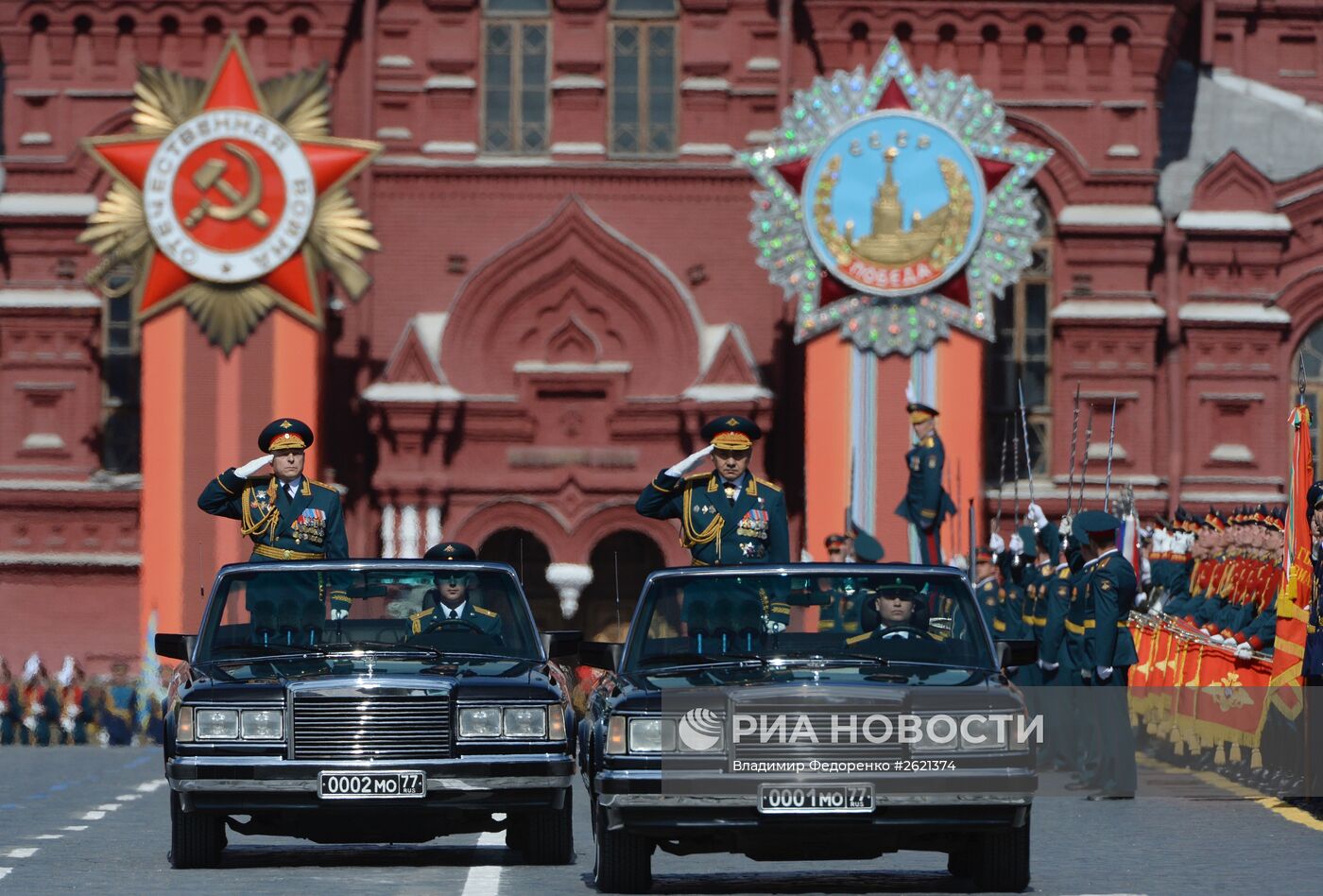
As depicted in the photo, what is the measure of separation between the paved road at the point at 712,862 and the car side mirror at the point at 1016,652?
969mm

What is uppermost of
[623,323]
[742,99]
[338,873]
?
[742,99]

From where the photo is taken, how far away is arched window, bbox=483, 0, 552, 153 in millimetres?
35312

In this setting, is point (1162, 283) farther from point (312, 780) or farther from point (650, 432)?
point (312, 780)

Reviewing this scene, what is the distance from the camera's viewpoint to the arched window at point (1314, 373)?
117ft

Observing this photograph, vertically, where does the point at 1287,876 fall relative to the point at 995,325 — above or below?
below

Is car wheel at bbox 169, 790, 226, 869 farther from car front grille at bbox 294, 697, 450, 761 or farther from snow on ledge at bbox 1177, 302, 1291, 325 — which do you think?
snow on ledge at bbox 1177, 302, 1291, 325

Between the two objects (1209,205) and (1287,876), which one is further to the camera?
(1209,205)

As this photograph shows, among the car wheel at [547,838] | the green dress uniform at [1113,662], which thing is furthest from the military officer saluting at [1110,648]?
the car wheel at [547,838]

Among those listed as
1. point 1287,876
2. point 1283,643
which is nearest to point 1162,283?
point 1283,643

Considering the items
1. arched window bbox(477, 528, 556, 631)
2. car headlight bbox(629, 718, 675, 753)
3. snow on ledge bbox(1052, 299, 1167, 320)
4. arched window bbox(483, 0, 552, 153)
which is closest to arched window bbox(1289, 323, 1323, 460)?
snow on ledge bbox(1052, 299, 1167, 320)

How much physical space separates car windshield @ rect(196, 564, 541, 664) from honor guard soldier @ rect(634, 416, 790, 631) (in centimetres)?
156

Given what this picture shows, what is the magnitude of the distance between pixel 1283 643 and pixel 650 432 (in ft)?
58.4

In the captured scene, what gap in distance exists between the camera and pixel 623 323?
35.1 metres

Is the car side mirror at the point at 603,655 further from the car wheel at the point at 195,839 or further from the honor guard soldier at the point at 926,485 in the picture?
the honor guard soldier at the point at 926,485
